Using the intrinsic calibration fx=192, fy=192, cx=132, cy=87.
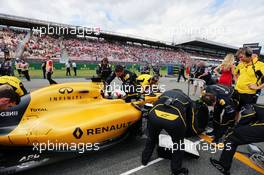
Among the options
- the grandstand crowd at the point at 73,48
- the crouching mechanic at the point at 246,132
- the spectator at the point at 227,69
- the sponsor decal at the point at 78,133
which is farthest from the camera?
the grandstand crowd at the point at 73,48

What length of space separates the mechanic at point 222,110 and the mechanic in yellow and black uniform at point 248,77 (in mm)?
463

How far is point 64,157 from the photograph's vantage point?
8.23 feet

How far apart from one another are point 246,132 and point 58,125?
2418mm

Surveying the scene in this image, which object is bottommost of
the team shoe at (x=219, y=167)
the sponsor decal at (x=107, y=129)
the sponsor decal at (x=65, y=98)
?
the team shoe at (x=219, y=167)

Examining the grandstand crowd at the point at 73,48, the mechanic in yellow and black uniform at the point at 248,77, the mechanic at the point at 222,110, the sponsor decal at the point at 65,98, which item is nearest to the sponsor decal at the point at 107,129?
the sponsor decal at the point at 65,98

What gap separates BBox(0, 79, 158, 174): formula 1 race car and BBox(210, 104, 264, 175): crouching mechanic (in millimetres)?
1376

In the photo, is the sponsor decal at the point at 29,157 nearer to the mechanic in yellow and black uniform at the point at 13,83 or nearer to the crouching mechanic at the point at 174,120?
the mechanic in yellow and black uniform at the point at 13,83

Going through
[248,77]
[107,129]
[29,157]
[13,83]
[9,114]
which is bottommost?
[29,157]

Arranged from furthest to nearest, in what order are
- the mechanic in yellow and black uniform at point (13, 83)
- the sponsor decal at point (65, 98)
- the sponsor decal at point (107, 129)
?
the sponsor decal at point (65, 98)
the mechanic in yellow and black uniform at point (13, 83)
the sponsor decal at point (107, 129)

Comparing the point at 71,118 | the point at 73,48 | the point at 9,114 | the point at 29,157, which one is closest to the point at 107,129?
the point at 71,118

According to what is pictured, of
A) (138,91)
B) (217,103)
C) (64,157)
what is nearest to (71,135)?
(64,157)

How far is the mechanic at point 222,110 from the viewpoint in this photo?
3248mm

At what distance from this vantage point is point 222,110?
11.2ft

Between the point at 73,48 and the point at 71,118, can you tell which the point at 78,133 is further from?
the point at 73,48
